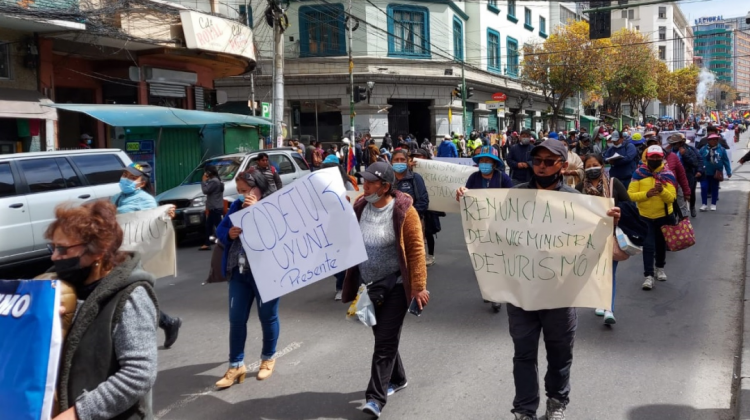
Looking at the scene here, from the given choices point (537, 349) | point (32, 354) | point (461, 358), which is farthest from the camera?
point (461, 358)

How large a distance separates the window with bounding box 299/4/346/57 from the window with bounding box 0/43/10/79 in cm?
1850

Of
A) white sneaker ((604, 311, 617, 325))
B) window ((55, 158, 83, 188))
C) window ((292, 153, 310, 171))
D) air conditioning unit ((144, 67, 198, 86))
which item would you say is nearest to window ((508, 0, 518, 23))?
air conditioning unit ((144, 67, 198, 86))

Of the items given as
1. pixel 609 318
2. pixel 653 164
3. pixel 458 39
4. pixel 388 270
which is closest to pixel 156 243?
pixel 388 270

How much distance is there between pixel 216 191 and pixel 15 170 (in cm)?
320

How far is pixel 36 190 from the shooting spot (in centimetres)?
921

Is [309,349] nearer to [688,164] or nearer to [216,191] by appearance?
[216,191]

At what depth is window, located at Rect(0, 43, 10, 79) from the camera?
14.8 m

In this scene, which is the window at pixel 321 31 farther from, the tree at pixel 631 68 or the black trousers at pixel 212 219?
the tree at pixel 631 68

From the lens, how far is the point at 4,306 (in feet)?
7.52

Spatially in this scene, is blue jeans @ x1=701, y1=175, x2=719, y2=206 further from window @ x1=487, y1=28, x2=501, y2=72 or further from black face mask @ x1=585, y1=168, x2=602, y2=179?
window @ x1=487, y1=28, x2=501, y2=72

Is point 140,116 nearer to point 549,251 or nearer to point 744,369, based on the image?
point 549,251

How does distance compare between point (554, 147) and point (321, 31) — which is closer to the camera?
point (554, 147)

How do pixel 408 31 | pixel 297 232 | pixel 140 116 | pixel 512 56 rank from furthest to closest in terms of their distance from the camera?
pixel 512 56 → pixel 408 31 → pixel 140 116 → pixel 297 232

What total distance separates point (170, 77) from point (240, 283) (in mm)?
15994
